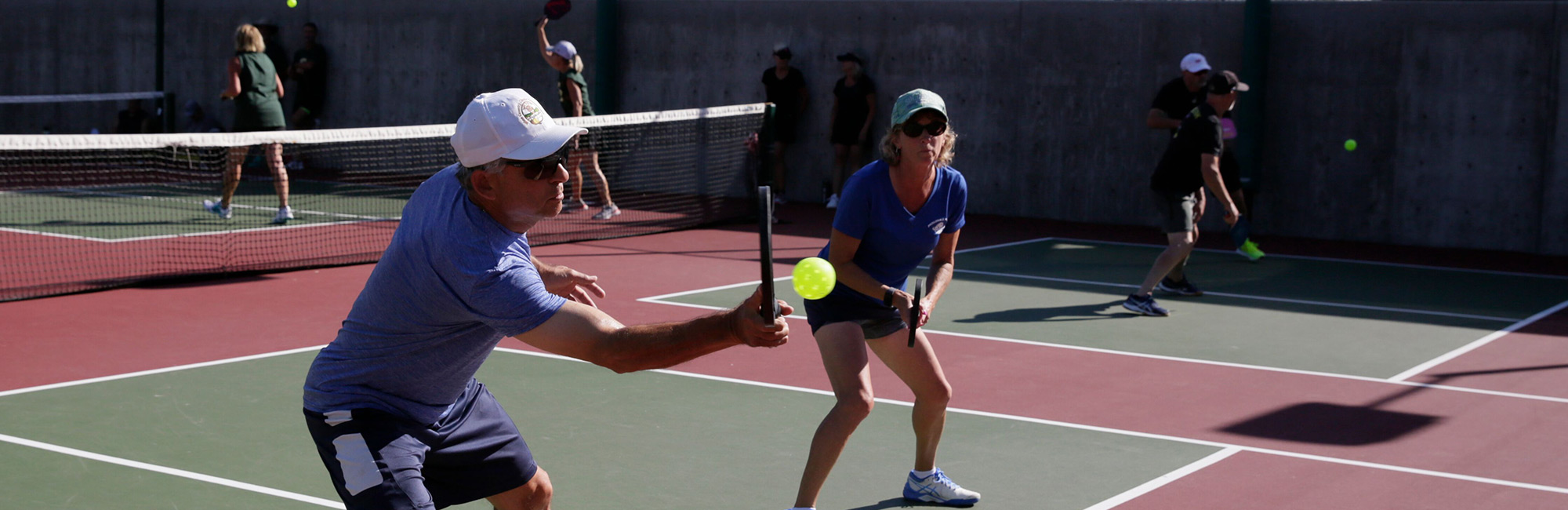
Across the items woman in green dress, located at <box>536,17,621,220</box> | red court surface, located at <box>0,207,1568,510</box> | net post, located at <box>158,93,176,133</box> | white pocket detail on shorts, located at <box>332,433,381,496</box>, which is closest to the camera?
white pocket detail on shorts, located at <box>332,433,381,496</box>

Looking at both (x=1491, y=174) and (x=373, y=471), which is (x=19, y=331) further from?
(x=1491, y=174)

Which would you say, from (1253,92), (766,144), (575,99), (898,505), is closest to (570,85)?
(575,99)

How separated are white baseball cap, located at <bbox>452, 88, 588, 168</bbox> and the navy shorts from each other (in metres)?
2.17

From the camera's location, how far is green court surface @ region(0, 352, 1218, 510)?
590 centimetres

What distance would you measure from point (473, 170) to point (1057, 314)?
7673mm

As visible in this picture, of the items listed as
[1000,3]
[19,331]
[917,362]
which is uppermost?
[1000,3]

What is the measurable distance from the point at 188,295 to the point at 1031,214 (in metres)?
9.67

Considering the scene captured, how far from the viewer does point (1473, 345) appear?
376 inches

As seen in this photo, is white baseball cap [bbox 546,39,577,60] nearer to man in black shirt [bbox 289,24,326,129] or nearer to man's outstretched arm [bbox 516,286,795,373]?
man in black shirt [bbox 289,24,326,129]

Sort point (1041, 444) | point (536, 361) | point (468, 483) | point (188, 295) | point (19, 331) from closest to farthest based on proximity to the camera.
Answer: point (468, 483) < point (1041, 444) < point (536, 361) < point (19, 331) < point (188, 295)

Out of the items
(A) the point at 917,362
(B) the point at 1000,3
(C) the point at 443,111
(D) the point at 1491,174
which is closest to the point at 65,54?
(C) the point at 443,111

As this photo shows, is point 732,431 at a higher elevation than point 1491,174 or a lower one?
lower

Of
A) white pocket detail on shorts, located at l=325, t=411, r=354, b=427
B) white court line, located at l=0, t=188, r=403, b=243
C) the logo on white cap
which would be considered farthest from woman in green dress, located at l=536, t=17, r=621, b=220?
the logo on white cap

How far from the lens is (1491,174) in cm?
1488
